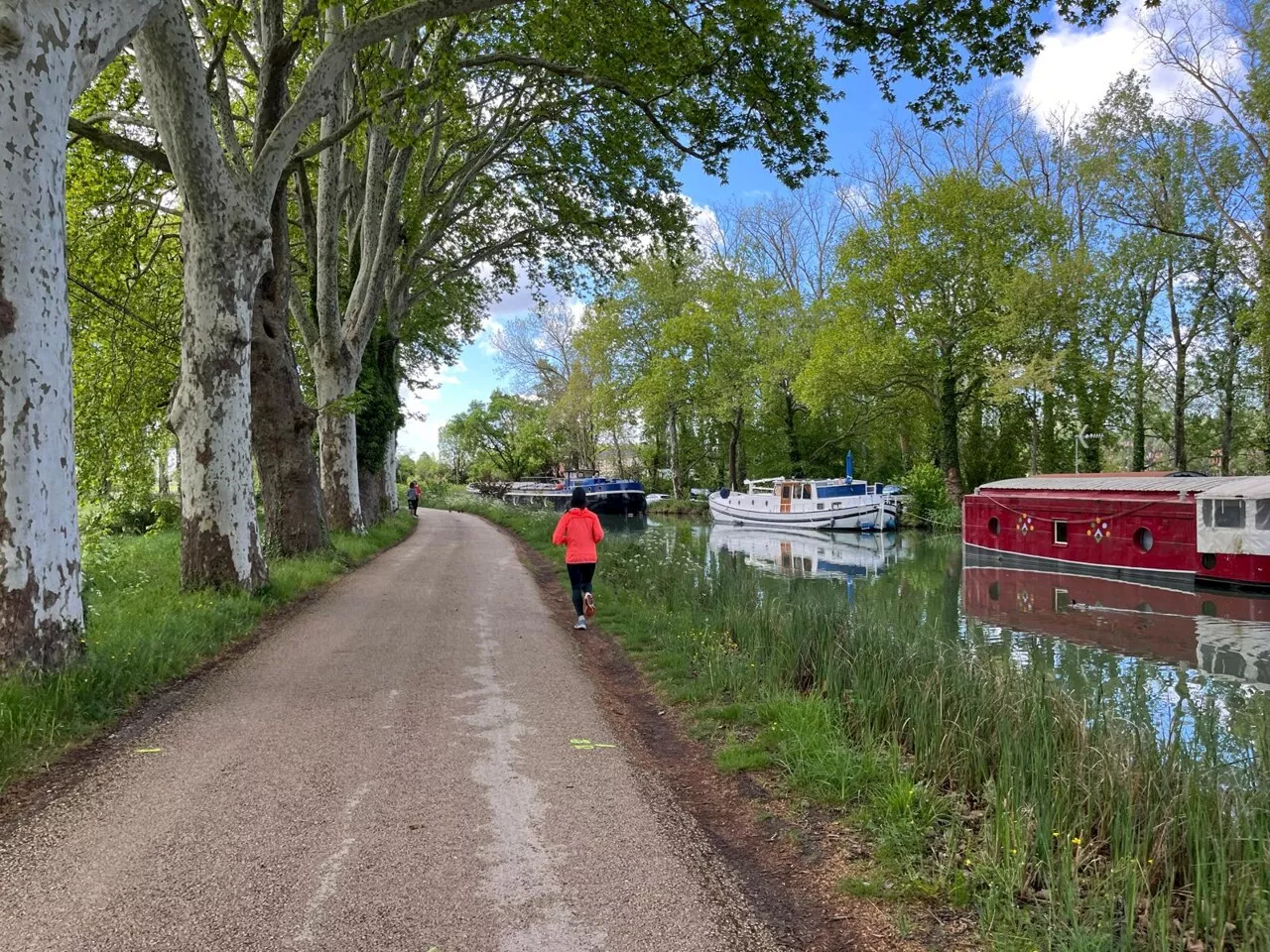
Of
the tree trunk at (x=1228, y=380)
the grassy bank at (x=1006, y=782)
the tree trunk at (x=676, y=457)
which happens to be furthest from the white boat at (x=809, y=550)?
the tree trunk at (x=1228, y=380)

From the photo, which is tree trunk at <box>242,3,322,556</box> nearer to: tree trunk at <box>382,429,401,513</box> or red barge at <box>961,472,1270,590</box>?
tree trunk at <box>382,429,401,513</box>

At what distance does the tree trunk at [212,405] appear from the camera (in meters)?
8.58

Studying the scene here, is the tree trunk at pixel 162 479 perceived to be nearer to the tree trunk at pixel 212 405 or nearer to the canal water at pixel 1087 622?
the tree trunk at pixel 212 405

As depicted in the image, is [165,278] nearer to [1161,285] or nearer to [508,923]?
[508,923]

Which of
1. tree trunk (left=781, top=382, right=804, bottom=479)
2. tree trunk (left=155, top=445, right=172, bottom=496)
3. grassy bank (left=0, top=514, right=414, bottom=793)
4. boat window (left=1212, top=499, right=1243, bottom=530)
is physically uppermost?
tree trunk (left=781, top=382, right=804, bottom=479)

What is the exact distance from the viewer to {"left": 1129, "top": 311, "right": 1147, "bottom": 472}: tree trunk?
32.1 m

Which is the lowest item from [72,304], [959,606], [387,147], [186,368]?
[959,606]

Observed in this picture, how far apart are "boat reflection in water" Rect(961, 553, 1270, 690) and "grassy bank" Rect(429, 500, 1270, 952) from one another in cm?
638

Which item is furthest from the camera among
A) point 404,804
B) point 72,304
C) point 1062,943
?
point 72,304

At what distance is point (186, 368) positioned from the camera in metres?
8.69

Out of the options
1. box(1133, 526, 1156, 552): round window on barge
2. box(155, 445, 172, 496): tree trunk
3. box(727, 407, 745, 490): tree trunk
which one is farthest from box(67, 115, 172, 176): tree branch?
box(727, 407, 745, 490): tree trunk

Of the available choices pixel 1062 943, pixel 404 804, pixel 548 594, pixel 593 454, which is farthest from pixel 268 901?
pixel 593 454

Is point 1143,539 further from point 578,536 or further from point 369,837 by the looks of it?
point 369,837

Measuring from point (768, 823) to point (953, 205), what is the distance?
33.8 metres
